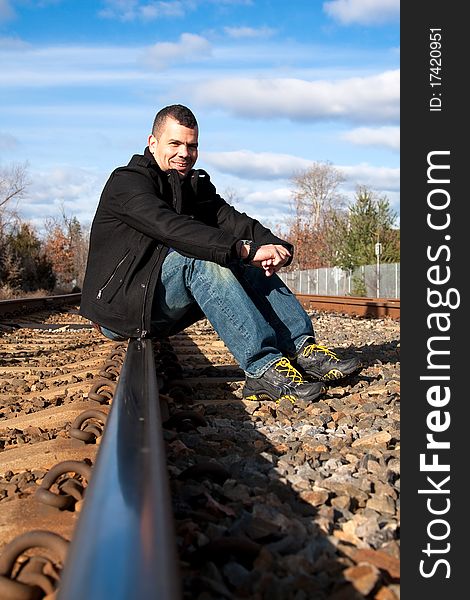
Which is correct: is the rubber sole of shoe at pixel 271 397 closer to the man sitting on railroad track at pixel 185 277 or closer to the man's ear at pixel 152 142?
the man sitting on railroad track at pixel 185 277

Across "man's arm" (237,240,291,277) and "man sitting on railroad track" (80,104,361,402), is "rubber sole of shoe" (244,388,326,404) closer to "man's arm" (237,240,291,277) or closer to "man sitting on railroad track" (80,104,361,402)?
"man sitting on railroad track" (80,104,361,402)

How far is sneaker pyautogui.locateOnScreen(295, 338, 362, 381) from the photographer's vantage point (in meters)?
4.24

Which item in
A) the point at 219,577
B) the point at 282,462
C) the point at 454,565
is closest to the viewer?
the point at 219,577

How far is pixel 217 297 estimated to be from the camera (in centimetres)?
414

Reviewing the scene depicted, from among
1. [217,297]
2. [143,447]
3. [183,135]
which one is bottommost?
[143,447]

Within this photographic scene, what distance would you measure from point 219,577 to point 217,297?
2693 millimetres

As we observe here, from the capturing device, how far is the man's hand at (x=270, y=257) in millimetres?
3963

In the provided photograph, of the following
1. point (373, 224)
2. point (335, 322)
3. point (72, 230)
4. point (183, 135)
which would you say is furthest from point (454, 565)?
point (72, 230)

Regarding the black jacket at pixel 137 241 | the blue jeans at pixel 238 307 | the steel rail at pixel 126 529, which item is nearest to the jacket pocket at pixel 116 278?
the black jacket at pixel 137 241

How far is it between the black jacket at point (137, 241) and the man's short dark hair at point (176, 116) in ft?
0.63

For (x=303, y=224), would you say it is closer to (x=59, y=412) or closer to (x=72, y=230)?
(x=72, y=230)

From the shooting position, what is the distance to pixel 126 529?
1266 millimetres

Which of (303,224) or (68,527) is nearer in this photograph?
(68,527)

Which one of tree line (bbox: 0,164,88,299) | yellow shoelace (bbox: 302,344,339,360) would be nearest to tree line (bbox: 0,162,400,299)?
tree line (bbox: 0,164,88,299)
